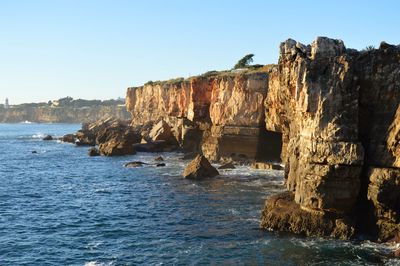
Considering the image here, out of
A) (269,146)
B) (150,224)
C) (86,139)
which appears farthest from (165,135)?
(150,224)

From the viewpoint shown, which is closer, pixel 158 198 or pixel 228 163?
pixel 158 198

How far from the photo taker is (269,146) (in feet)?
220

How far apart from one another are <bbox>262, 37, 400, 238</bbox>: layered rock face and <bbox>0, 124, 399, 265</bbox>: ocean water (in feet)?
6.84

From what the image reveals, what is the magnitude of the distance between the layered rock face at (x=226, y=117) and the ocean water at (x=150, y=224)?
5.64 metres

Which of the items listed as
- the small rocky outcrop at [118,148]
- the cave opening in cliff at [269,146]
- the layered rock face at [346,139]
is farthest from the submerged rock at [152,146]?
the layered rock face at [346,139]

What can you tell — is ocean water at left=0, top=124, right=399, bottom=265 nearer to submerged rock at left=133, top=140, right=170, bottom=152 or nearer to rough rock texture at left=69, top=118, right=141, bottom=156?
rough rock texture at left=69, top=118, right=141, bottom=156

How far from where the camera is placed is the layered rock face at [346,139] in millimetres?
29594

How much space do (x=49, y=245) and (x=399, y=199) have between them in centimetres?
2292

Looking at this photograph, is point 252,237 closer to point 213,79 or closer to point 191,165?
point 191,165

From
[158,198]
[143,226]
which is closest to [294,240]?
[143,226]

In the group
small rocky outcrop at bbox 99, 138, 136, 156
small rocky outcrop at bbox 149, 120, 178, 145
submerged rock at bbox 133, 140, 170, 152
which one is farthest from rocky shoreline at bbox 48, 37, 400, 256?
small rocky outcrop at bbox 149, 120, 178, 145

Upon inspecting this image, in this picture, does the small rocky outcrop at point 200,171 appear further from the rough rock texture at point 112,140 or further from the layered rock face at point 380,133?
the rough rock texture at point 112,140

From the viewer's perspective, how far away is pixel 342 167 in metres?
29.7

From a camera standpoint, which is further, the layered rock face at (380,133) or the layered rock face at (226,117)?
the layered rock face at (226,117)
